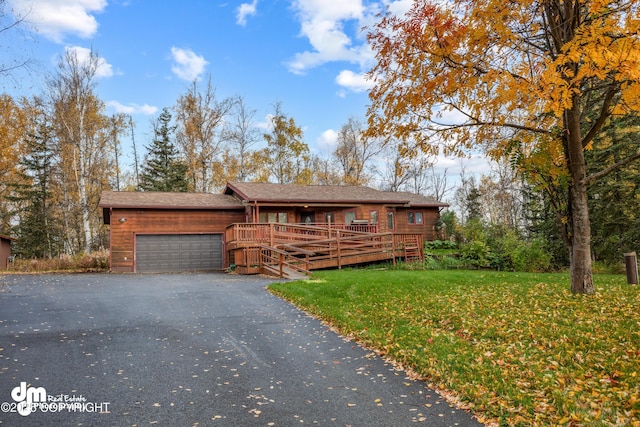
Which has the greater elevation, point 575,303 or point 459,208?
point 459,208

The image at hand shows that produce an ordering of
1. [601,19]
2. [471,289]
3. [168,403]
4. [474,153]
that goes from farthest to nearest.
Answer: [471,289]
[474,153]
[601,19]
[168,403]

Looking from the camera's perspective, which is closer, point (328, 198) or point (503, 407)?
point (503, 407)

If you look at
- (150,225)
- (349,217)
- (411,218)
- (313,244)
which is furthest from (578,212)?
(411,218)

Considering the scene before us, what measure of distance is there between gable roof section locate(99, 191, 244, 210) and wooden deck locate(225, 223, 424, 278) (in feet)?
6.51

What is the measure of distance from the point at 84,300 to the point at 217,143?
22.5 m

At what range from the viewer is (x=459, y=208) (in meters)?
46.6

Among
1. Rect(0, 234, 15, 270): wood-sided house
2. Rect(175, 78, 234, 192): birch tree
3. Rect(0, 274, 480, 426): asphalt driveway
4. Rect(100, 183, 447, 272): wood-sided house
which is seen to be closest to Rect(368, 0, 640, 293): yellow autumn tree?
Rect(0, 274, 480, 426): asphalt driveway

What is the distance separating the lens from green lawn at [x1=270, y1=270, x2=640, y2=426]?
146 inches

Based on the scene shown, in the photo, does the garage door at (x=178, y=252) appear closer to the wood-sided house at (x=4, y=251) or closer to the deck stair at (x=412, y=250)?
the deck stair at (x=412, y=250)

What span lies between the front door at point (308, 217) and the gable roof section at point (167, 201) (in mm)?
3947

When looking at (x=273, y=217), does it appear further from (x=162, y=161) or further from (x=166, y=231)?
(x=162, y=161)

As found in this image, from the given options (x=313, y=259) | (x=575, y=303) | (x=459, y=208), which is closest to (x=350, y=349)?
(x=575, y=303)

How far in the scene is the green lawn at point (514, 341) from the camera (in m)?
3.72

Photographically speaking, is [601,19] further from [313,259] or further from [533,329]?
[313,259]
